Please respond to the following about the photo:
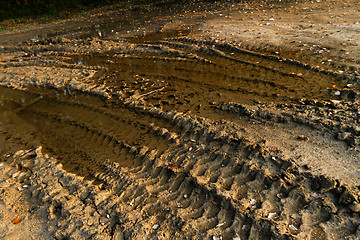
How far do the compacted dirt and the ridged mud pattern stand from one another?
2cm

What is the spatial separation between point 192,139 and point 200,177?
1.01m

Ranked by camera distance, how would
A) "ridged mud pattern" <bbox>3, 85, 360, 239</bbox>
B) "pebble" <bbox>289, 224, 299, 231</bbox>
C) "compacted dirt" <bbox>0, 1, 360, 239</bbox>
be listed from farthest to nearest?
1. "compacted dirt" <bbox>0, 1, 360, 239</bbox>
2. "ridged mud pattern" <bbox>3, 85, 360, 239</bbox>
3. "pebble" <bbox>289, 224, 299, 231</bbox>

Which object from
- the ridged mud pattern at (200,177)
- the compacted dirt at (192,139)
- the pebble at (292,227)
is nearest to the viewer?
the pebble at (292,227)

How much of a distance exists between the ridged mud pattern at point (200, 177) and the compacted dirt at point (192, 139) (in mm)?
20

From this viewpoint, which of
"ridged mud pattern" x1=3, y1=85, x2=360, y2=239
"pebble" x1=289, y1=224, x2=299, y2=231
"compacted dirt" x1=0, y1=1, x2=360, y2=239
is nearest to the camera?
"pebble" x1=289, y1=224, x2=299, y2=231

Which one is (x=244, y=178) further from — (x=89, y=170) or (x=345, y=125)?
(x=89, y=170)

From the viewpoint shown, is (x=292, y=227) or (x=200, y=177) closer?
(x=292, y=227)

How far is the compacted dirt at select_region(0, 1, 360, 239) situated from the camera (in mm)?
3035

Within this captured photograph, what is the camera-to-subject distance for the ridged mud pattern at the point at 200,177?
9.28 ft

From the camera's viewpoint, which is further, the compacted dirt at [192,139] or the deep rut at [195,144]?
the compacted dirt at [192,139]

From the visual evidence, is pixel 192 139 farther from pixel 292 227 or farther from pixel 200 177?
pixel 292 227

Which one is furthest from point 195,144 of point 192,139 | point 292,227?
point 292,227

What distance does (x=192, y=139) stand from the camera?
4387mm

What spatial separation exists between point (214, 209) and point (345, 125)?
115 inches
